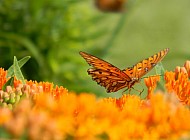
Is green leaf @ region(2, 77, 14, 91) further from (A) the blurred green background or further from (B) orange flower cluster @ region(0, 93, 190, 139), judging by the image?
(A) the blurred green background

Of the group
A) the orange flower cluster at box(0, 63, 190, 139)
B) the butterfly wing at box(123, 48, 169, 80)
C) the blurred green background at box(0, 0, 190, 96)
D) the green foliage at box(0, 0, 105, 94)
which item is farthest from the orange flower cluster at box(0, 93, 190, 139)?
the green foliage at box(0, 0, 105, 94)

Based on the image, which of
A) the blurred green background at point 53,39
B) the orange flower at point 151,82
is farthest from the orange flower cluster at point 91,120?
the blurred green background at point 53,39

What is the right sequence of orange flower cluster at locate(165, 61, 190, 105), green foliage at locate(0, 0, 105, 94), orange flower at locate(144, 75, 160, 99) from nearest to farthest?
orange flower cluster at locate(165, 61, 190, 105), orange flower at locate(144, 75, 160, 99), green foliage at locate(0, 0, 105, 94)

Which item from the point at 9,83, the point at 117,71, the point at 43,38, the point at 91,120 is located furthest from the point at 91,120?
the point at 43,38

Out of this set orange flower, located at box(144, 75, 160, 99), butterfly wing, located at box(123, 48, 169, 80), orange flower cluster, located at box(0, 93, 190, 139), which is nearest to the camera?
orange flower cluster, located at box(0, 93, 190, 139)

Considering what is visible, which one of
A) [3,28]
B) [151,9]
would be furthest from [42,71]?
[151,9]

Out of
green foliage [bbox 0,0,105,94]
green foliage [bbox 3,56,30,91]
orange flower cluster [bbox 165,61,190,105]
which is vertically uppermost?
green foliage [bbox 0,0,105,94]

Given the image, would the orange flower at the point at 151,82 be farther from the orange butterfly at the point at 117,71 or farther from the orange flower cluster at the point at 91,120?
the orange flower cluster at the point at 91,120

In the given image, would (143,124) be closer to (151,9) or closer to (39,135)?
(39,135)
